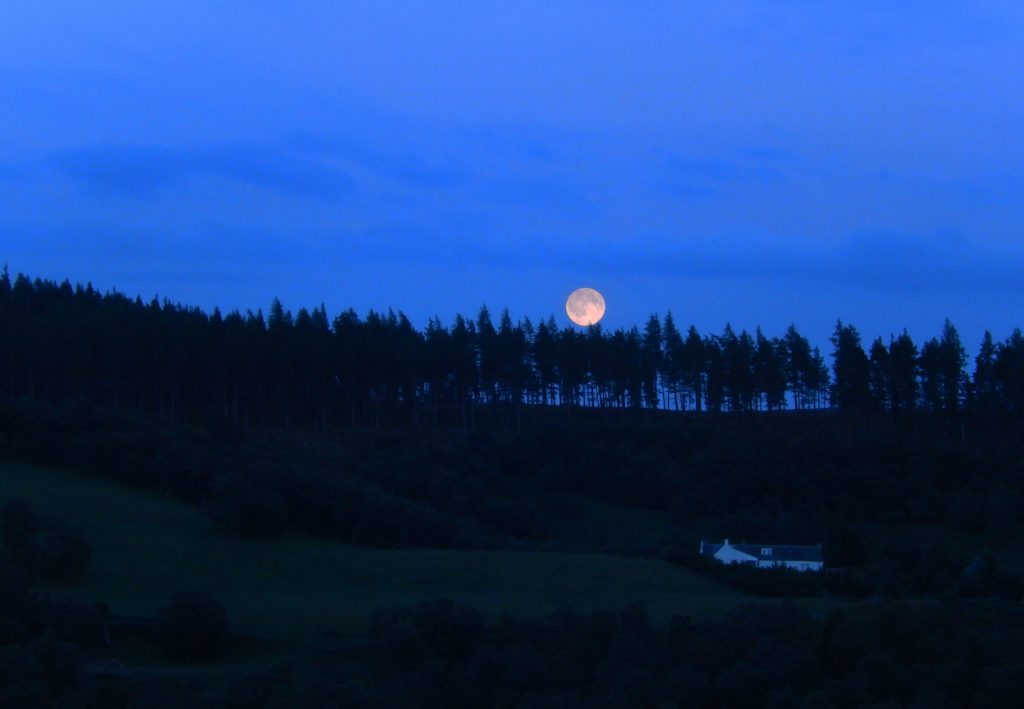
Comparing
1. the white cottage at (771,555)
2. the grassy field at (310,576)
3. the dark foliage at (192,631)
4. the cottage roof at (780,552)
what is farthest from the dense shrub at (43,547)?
the cottage roof at (780,552)

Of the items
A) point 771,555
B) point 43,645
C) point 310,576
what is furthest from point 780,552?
point 43,645

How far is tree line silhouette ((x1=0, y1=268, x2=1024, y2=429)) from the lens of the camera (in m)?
81.2

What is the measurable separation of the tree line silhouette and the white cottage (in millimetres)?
33928

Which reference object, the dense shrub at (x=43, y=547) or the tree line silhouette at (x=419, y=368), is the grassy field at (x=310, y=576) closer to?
the dense shrub at (x=43, y=547)

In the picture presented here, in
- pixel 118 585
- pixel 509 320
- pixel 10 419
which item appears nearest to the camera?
pixel 118 585

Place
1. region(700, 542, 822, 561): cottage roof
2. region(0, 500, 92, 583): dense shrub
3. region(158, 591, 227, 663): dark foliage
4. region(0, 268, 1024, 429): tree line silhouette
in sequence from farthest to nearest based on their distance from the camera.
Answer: region(0, 268, 1024, 429): tree line silhouette
region(700, 542, 822, 561): cottage roof
region(0, 500, 92, 583): dense shrub
region(158, 591, 227, 663): dark foliage

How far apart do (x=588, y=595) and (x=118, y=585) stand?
56.5 feet

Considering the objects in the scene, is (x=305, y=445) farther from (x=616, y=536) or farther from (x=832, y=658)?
(x=832, y=658)

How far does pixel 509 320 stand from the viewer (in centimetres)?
10175

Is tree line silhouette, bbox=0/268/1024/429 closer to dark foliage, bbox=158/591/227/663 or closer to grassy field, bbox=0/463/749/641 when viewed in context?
grassy field, bbox=0/463/749/641

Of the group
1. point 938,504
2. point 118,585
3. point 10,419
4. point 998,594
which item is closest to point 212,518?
point 118,585

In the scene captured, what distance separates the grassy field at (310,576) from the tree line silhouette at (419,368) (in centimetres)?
2540

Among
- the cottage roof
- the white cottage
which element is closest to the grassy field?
the white cottage

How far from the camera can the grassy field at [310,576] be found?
136 ft
